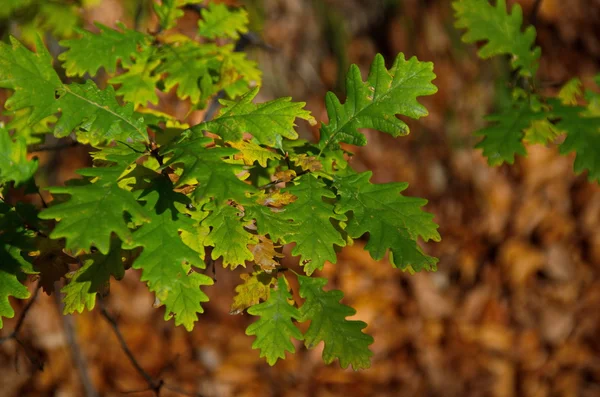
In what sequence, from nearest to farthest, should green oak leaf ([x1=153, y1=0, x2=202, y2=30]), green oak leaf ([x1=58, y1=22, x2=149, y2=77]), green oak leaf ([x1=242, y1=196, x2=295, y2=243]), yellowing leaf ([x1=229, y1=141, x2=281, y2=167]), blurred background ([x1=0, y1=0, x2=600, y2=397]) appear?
1. green oak leaf ([x1=242, y1=196, x2=295, y2=243])
2. yellowing leaf ([x1=229, y1=141, x2=281, y2=167])
3. green oak leaf ([x1=58, y1=22, x2=149, y2=77])
4. green oak leaf ([x1=153, y1=0, x2=202, y2=30])
5. blurred background ([x1=0, y1=0, x2=600, y2=397])

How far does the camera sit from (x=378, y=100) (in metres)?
1.12

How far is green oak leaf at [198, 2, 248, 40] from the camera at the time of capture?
1444 millimetres

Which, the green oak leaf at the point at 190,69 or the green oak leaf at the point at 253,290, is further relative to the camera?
the green oak leaf at the point at 190,69

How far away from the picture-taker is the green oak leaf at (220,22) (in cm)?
144

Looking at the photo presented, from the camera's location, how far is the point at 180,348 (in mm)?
3367

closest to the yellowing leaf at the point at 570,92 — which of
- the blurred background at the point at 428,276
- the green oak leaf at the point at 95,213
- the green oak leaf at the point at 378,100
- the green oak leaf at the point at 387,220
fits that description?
the green oak leaf at the point at 378,100

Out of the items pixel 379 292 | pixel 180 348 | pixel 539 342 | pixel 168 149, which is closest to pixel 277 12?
pixel 379 292

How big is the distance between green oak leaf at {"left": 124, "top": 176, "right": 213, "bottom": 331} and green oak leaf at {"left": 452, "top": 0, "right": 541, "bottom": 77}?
86 cm

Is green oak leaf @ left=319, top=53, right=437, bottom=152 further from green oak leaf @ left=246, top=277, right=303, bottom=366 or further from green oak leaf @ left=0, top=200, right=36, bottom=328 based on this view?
green oak leaf @ left=0, top=200, right=36, bottom=328

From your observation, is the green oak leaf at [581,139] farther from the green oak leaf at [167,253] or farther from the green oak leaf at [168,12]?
the green oak leaf at [168,12]

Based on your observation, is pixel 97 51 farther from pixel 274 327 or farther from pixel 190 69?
pixel 274 327

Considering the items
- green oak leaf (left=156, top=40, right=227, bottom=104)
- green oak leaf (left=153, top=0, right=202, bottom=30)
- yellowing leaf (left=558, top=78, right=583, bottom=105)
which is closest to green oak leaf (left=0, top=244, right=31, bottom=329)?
green oak leaf (left=156, top=40, right=227, bottom=104)

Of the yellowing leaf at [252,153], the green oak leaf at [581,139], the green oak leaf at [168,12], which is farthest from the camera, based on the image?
the green oak leaf at [168,12]

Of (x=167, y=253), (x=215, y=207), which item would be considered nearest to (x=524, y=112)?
(x=215, y=207)
